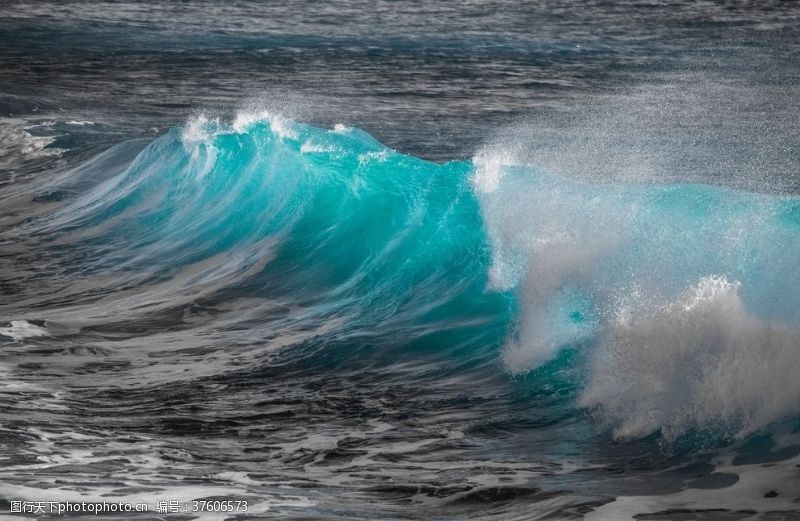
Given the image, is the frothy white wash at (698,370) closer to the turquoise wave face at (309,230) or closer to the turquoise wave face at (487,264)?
the turquoise wave face at (487,264)

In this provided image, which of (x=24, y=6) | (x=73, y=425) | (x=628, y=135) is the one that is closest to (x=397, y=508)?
(x=73, y=425)

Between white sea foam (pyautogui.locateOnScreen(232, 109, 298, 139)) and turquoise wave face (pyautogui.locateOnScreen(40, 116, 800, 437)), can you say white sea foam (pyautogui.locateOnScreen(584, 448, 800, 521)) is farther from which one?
white sea foam (pyautogui.locateOnScreen(232, 109, 298, 139))

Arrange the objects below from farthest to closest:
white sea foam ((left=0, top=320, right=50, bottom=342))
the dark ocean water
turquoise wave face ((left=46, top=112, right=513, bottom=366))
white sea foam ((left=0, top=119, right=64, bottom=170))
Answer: white sea foam ((left=0, top=119, right=64, bottom=170)) < turquoise wave face ((left=46, top=112, right=513, bottom=366)) < white sea foam ((left=0, top=320, right=50, bottom=342)) < the dark ocean water

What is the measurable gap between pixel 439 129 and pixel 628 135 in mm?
3908

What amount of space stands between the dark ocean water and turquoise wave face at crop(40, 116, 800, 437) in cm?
3

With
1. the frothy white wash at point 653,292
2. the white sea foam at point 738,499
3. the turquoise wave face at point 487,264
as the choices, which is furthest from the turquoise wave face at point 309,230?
the white sea foam at point 738,499

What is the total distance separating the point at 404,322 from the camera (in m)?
11.3

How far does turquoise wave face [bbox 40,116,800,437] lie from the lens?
798cm

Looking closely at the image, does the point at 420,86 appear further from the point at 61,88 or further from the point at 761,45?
the point at 761,45

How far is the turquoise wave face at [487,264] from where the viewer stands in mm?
7980

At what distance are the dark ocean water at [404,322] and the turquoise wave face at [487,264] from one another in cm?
3

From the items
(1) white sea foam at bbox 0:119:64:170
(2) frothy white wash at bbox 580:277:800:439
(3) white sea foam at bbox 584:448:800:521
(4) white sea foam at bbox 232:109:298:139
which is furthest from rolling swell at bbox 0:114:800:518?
(1) white sea foam at bbox 0:119:64:170

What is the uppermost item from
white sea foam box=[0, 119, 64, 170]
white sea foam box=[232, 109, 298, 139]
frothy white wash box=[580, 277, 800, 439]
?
white sea foam box=[0, 119, 64, 170]

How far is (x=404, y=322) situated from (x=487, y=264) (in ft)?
3.38
